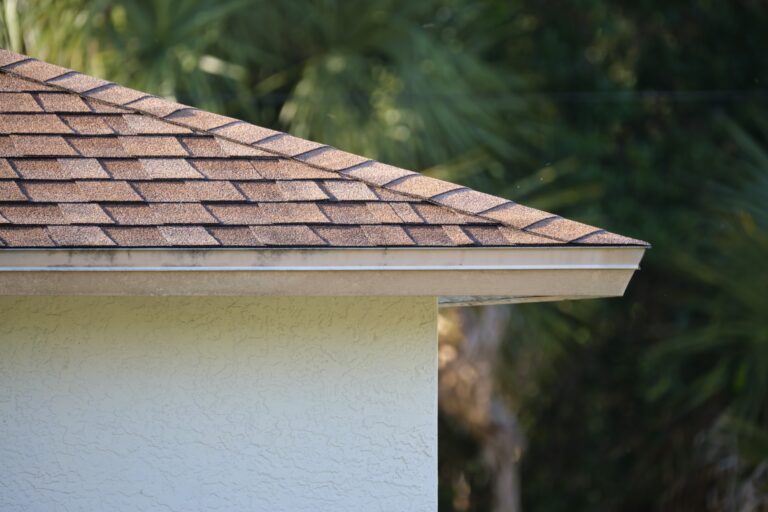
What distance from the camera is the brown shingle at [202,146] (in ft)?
11.6

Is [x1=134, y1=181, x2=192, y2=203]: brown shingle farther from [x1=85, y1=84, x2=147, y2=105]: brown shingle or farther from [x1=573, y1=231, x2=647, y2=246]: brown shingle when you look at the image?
[x1=573, y1=231, x2=647, y2=246]: brown shingle

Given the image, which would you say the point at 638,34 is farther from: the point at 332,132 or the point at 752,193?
the point at 332,132

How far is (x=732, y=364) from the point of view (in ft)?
29.1

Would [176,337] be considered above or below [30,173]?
below

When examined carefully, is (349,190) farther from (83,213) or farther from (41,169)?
(41,169)

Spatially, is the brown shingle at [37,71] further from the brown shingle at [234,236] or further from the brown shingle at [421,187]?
the brown shingle at [421,187]

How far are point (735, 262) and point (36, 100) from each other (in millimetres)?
5862

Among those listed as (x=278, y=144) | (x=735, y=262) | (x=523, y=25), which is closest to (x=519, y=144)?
(x=523, y=25)

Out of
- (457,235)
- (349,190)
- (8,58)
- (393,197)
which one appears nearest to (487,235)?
(457,235)

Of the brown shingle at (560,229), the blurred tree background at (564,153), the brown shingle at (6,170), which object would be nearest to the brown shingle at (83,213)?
the brown shingle at (6,170)

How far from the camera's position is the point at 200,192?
336cm

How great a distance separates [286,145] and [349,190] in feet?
1.06

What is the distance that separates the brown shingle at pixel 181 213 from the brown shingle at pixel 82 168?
23cm

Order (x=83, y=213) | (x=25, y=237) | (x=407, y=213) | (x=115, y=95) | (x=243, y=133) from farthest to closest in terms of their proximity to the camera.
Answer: (x=115, y=95) → (x=243, y=133) → (x=407, y=213) → (x=83, y=213) → (x=25, y=237)
